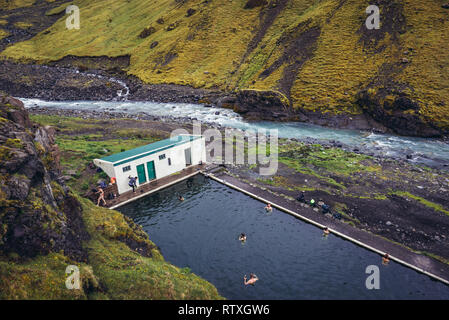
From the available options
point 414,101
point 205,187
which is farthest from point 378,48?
point 205,187

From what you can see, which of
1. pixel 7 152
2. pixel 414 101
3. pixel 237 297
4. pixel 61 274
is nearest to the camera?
pixel 61 274

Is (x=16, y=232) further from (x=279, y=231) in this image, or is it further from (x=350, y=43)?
(x=350, y=43)

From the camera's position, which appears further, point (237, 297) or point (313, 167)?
point (313, 167)

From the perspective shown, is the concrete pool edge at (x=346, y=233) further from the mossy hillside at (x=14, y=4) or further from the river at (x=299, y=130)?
the mossy hillside at (x=14, y=4)

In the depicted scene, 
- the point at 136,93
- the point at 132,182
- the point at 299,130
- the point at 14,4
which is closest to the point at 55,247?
the point at 132,182

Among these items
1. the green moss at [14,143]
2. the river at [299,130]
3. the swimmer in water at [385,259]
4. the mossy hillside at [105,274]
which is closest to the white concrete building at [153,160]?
the mossy hillside at [105,274]

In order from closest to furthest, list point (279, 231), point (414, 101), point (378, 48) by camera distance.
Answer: point (279, 231) < point (414, 101) < point (378, 48)

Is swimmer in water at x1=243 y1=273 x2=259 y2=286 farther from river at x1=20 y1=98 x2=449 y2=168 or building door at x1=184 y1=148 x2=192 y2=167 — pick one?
river at x1=20 y1=98 x2=449 y2=168
